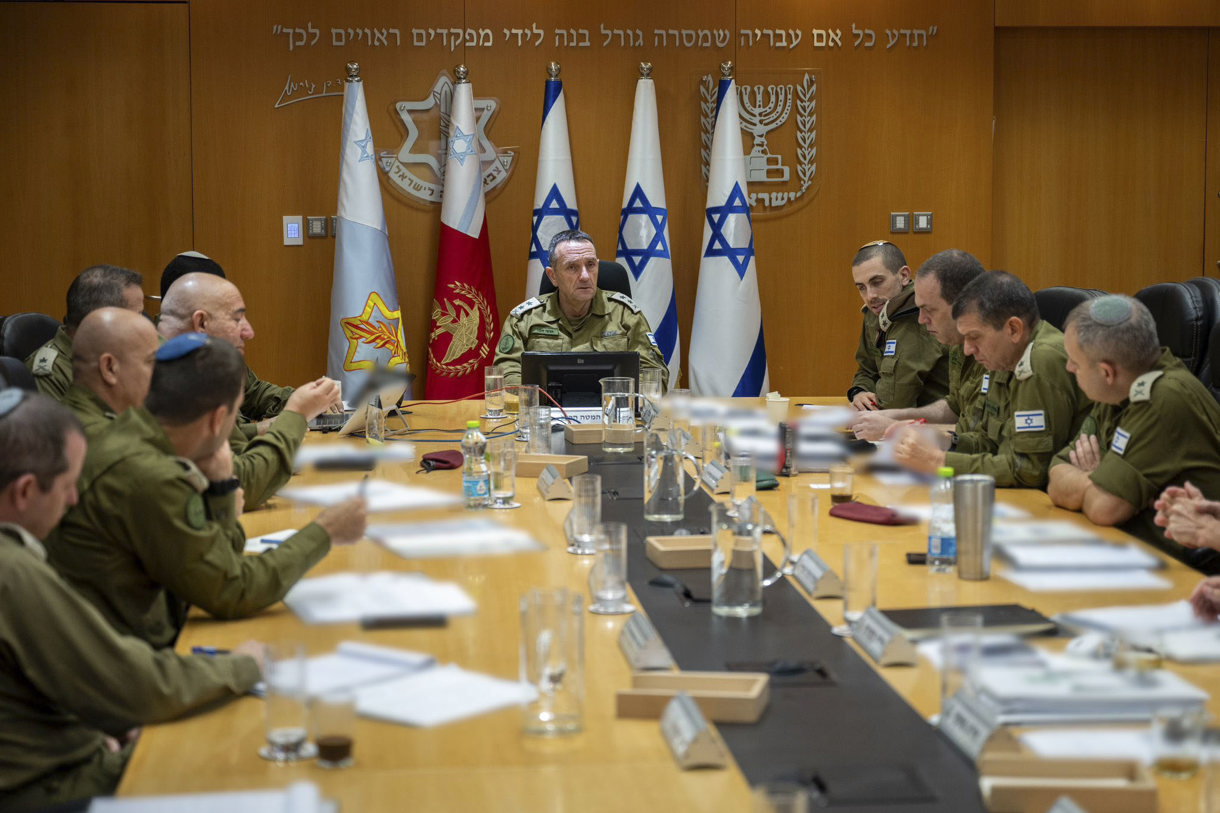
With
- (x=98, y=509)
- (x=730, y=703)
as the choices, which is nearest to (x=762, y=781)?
(x=730, y=703)

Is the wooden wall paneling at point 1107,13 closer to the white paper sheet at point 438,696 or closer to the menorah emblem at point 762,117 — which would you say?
the menorah emblem at point 762,117

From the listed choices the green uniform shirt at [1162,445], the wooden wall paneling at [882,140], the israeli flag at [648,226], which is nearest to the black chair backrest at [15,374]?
the green uniform shirt at [1162,445]

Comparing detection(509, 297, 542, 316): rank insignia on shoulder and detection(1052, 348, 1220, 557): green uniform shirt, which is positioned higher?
detection(509, 297, 542, 316): rank insignia on shoulder

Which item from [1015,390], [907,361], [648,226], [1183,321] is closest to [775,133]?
[648,226]

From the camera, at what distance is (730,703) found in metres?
1.77

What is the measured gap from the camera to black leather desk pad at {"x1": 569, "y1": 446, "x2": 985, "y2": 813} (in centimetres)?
156

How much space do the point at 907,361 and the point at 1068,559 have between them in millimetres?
2256

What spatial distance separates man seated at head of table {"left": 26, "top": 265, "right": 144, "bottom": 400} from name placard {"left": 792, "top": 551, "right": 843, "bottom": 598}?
2.47m

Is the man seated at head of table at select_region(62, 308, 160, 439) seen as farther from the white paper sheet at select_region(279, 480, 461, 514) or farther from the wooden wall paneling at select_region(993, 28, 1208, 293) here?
the wooden wall paneling at select_region(993, 28, 1208, 293)

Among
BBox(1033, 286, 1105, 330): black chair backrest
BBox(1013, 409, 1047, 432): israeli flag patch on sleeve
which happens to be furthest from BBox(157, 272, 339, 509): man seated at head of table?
BBox(1033, 286, 1105, 330): black chair backrest

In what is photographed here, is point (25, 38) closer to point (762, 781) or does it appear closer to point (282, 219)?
point (282, 219)

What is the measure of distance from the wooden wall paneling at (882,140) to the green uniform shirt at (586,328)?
173 cm

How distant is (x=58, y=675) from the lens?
70.3 inches

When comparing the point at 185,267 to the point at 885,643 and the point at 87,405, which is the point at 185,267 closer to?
the point at 87,405
